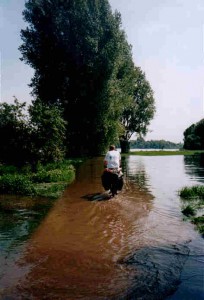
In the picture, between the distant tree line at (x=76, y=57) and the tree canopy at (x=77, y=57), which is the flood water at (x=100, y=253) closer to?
the distant tree line at (x=76, y=57)

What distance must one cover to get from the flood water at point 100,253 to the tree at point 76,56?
2129 cm

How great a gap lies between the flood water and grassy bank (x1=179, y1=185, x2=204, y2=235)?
0.86 feet

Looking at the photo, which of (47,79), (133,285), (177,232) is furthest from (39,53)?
(133,285)

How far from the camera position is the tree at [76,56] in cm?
2956

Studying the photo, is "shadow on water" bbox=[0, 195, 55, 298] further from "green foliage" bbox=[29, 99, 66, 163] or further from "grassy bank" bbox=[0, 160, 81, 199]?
"green foliage" bbox=[29, 99, 66, 163]

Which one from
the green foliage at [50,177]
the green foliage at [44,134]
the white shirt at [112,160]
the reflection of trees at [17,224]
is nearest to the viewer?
the reflection of trees at [17,224]

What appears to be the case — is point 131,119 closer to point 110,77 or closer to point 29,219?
point 110,77

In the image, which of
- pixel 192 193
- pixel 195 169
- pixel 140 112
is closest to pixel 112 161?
pixel 192 193

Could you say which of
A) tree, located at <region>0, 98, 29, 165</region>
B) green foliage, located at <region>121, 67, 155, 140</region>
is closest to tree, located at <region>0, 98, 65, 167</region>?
tree, located at <region>0, 98, 29, 165</region>

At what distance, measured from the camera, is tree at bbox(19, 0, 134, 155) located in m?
29.6

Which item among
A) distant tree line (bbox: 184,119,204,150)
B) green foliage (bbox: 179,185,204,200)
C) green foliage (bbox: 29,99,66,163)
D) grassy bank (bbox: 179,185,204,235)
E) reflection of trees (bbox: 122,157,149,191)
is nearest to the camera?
grassy bank (bbox: 179,185,204,235)

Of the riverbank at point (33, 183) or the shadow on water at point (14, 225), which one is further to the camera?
the riverbank at point (33, 183)

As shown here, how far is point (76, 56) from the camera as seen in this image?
1174 inches

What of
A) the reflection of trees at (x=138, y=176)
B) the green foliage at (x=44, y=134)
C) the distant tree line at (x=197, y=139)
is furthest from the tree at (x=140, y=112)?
the green foliage at (x=44, y=134)
